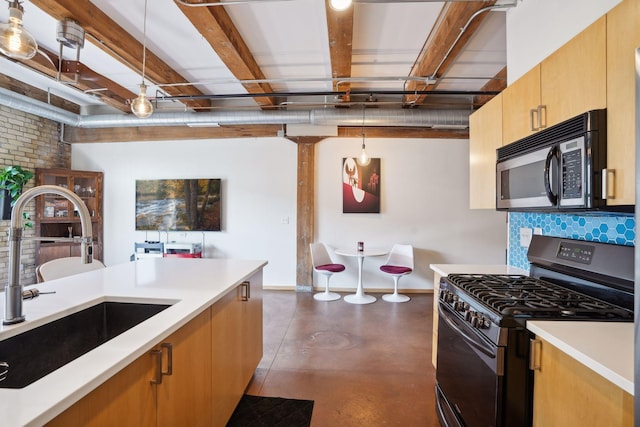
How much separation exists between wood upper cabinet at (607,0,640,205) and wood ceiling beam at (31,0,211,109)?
10.6 ft

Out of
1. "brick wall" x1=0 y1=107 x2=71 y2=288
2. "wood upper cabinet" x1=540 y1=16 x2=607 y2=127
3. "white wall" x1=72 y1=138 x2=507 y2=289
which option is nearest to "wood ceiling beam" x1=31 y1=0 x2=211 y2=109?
"white wall" x1=72 y1=138 x2=507 y2=289

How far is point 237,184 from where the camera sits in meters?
4.94

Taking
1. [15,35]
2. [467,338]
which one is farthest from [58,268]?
[467,338]

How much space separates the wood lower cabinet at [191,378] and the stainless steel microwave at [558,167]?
5.78 feet

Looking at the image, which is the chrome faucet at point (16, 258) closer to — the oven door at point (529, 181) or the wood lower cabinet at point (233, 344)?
the wood lower cabinet at point (233, 344)

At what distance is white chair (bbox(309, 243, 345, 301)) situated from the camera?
14.1 feet

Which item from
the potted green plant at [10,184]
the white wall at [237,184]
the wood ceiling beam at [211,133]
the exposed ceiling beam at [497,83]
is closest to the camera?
the exposed ceiling beam at [497,83]

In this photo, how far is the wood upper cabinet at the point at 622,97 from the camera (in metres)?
1.09

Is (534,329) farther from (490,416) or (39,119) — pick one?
(39,119)

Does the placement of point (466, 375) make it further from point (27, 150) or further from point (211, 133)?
point (27, 150)

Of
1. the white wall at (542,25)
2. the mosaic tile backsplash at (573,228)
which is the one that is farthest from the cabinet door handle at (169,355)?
the white wall at (542,25)

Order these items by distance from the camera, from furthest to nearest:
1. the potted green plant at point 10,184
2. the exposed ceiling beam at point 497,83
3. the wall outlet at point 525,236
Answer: the potted green plant at point 10,184, the exposed ceiling beam at point 497,83, the wall outlet at point 525,236

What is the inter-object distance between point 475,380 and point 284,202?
3.85 m

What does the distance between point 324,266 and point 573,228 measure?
306 centimetres
